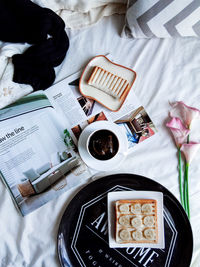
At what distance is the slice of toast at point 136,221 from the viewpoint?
0.71 meters

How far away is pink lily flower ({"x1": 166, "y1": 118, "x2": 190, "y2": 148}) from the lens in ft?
2.43

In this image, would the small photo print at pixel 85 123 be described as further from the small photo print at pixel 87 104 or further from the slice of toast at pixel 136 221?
the slice of toast at pixel 136 221

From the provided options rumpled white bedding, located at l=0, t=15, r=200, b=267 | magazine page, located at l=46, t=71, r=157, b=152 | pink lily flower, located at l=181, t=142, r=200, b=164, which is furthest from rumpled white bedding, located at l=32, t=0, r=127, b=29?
pink lily flower, located at l=181, t=142, r=200, b=164

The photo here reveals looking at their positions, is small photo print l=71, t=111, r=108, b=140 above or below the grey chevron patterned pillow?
below

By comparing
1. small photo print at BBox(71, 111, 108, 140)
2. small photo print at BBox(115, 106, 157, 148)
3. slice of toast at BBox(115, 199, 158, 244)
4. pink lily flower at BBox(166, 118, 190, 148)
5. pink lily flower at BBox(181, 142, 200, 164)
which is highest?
small photo print at BBox(71, 111, 108, 140)

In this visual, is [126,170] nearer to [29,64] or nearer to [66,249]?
[66,249]

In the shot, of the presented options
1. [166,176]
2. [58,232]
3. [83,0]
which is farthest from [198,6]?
[58,232]

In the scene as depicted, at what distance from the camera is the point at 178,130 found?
74 cm

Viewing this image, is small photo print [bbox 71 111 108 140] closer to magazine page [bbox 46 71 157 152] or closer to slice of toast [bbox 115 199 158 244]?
magazine page [bbox 46 71 157 152]

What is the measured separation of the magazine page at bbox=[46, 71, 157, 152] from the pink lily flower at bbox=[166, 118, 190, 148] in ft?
0.19

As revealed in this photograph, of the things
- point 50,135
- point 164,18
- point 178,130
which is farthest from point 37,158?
point 164,18

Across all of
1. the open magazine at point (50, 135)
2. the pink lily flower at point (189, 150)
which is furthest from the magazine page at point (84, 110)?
the pink lily flower at point (189, 150)

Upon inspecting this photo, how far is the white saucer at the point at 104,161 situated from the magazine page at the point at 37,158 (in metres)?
0.03

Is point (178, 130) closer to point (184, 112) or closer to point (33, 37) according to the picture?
point (184, 112)
